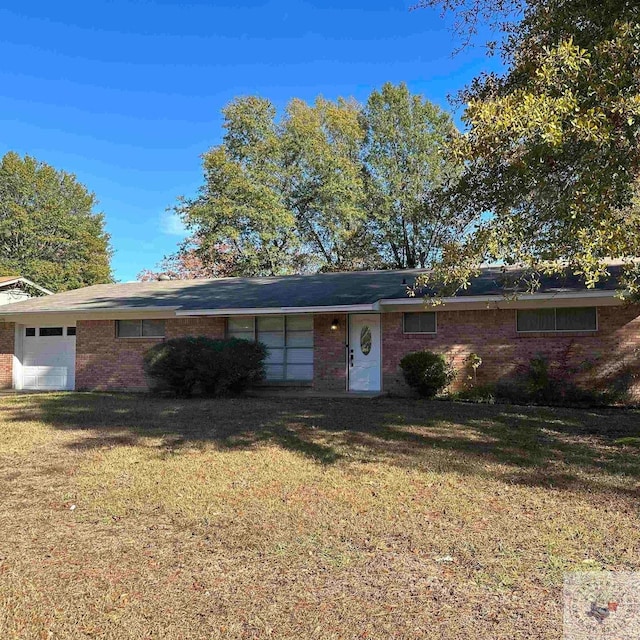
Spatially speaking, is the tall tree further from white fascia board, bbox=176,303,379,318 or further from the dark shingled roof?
white fascia board, bbox=176,303,379,318

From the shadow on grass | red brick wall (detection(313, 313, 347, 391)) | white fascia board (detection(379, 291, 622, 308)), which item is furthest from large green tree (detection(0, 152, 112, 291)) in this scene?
white fascia board (detection(379, 291, 622, 308))

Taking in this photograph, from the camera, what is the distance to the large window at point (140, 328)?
52.5 ft

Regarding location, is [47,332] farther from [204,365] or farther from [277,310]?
[277,310]

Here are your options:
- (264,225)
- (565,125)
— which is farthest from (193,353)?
(264,225)

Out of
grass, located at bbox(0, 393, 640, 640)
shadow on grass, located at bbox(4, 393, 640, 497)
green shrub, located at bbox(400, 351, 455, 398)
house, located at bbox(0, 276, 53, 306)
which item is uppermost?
house, located at bbox(0, 276, 53, 306)

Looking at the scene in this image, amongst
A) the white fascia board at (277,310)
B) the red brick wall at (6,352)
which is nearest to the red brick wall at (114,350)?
the white fascia board at (277,310)

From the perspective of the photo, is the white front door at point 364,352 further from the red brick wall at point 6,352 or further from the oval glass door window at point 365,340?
the red brick wall at point 6,352

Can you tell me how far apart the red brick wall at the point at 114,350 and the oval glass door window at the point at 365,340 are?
404 cm

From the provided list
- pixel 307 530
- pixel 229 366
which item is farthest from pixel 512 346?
pixel 307 530

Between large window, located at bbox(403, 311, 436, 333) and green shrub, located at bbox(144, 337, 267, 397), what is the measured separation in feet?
12.5

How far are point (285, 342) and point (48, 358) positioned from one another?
25.9 feet

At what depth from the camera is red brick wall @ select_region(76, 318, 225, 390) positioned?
621 inches

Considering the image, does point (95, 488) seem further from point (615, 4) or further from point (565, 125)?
point (615, 4)

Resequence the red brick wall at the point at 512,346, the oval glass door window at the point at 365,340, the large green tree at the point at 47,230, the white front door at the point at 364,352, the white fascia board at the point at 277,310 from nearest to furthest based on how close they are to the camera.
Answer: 1. the red brick wall at the point at 512,346
2. the white fascia board at the point at 277,310
3. the white front door at the point at 364,352
4. the oval glass door window at the point at 365,340
5. the large green tree at the point at 47,230
